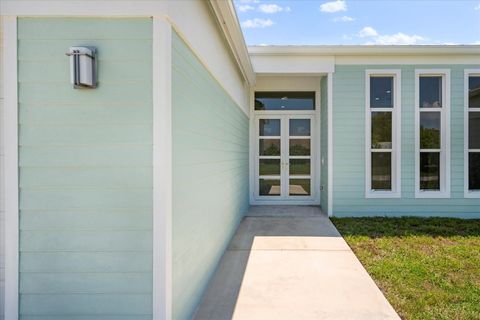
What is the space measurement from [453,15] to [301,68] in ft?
12.8

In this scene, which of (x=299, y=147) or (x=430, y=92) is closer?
(x=430, y=92)

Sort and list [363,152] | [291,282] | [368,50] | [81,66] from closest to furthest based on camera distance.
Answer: [81,66] → [291,282] → [368,50] → [363,152]

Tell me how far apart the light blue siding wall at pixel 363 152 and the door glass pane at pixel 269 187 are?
1777mm

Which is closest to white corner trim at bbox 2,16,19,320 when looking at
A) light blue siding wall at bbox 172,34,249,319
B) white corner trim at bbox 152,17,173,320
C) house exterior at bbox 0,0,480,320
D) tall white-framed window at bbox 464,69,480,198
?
house exterior at bbox 0,0,480,320

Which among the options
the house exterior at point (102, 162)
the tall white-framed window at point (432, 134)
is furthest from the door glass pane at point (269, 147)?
the house exterior at point (102, 162)

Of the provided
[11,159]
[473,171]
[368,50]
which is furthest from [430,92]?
[11,159]

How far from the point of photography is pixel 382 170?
659 cm

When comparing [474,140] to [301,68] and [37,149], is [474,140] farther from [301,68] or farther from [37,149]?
[37,149]

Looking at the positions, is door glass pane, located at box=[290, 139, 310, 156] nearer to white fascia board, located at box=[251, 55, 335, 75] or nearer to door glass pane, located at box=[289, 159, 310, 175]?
door glass pane, located at box=[289, 159, 310, 175]

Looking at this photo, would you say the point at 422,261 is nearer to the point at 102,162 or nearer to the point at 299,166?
the point at 102,162

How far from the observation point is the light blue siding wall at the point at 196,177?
90.4 inches

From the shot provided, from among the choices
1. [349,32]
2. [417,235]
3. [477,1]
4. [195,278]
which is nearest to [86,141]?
[195,278]

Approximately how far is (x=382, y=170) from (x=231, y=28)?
15.2 feet

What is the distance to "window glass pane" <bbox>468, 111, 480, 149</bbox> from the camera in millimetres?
6516
